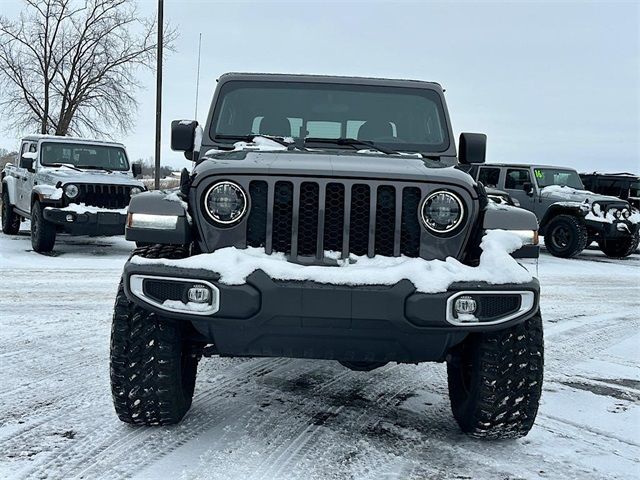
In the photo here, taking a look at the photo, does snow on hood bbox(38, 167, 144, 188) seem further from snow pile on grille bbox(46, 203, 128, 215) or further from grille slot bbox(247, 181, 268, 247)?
grille slot bbox(247, 181, 268, 247)

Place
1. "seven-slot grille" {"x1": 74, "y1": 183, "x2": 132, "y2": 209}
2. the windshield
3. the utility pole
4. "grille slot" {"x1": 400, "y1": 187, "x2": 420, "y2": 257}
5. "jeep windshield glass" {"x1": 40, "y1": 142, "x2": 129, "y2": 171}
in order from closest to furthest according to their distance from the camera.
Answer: "grille slot" {"x1": 400, "y1": 187, "x2": 420, "y2": 257} < "seven-slot grille" {"x1": 74, "y1": 183, "x2": 132, "y2": 209} < "jeep windshield glass" {"x1": 40, "y1": 142, "x2": 129, "y2": 171} < the windshield < the utility pole

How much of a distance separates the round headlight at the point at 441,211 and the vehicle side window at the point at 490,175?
11.8m

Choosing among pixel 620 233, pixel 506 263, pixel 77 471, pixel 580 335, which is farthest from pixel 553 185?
pixel 77 471

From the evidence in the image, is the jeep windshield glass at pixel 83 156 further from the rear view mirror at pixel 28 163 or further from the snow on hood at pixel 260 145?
the snow on hood at pixel 260 145

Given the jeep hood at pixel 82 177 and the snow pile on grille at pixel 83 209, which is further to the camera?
the jeep hood at pixel 82 177

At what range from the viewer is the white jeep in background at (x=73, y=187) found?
986 cm

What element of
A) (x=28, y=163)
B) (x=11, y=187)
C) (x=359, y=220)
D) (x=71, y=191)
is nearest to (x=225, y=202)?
(x=359, y=220)

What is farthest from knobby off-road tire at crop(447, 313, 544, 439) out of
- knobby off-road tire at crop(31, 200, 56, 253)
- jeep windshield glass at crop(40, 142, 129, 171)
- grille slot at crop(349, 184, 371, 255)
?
jeep windshield glass at crop(40, 142, 129, 171)

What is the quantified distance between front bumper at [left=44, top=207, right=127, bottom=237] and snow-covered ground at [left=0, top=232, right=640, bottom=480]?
4.28 metres

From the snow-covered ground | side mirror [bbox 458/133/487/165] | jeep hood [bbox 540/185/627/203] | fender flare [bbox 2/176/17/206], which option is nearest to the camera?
the snow-covered ground

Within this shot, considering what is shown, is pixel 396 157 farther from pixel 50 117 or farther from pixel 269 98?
pixel 50 117

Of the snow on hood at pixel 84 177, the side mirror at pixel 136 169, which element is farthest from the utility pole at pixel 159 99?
the snow on hood at pixel 84 177

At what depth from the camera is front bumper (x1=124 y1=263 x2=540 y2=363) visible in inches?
104

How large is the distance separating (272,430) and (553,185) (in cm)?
1194
